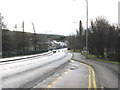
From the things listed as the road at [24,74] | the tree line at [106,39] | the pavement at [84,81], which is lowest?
the road at [24,74]

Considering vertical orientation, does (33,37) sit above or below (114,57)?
above

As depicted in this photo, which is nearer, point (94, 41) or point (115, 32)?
point (115, 32)

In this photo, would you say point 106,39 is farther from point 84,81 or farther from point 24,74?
point 84,81

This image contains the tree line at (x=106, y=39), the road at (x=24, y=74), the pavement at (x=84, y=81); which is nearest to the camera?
the pavement at (x=84, y=81)

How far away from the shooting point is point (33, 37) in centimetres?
6431

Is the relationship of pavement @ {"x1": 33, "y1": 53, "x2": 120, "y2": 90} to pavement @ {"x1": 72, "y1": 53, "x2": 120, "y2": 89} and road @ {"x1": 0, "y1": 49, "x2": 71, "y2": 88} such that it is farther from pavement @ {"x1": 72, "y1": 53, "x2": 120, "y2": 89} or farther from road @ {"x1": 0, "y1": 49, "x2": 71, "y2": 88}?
road @ {"x1": 0, "y1": 49, "x2": 71, "y2": 88}

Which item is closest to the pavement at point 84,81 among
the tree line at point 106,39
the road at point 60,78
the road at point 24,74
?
the road at point 60,78

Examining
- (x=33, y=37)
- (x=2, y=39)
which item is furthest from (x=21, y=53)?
(x=33, y=37)

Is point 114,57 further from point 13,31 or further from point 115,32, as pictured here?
point 13,31

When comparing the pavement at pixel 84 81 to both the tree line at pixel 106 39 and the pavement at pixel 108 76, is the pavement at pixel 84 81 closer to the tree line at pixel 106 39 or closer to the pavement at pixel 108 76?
the pavement at pixel 108 76

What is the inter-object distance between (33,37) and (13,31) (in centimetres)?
1266

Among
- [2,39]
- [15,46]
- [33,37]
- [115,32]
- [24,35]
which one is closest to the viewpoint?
[115,32]

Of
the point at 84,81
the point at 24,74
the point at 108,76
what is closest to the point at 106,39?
the point at 108,76

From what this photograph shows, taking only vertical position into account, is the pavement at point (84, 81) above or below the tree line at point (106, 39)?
below
